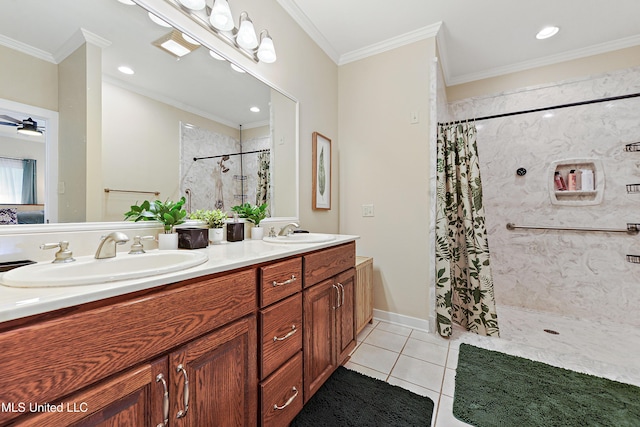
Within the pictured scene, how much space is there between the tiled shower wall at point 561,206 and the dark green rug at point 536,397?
1.22m

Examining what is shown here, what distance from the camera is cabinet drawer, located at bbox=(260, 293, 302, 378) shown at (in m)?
0.97

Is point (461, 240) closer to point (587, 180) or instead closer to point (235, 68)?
point (587, 180)

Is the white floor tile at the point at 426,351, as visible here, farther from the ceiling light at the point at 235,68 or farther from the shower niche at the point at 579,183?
the ceiling light at the point at 235,68

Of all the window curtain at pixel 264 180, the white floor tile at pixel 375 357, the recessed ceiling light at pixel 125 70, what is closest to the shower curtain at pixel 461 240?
the white floor tile at pixel 375 357

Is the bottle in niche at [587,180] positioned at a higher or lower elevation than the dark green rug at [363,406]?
higher

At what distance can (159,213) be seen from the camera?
1155 millimetres

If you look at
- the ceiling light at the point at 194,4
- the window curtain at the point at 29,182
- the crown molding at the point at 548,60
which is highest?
the crown molding at the point at 548,60

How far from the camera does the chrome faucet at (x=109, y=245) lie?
0.83 metres

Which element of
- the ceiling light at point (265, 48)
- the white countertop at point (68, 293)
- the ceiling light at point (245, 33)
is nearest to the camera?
the white countertop at point (68, 293)

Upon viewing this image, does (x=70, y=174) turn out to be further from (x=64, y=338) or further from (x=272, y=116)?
(x=272, y=116)

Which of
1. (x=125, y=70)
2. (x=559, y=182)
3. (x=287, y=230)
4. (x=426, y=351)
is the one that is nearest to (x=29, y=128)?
(x=125, y=70)

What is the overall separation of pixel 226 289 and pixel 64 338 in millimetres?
384

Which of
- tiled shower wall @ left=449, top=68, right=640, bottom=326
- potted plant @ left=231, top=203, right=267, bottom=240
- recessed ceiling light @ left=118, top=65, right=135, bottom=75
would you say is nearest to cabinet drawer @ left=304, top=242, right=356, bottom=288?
potted plant @ left=231, top=203, right=267, bottom=240

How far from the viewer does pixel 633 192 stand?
2191mm
